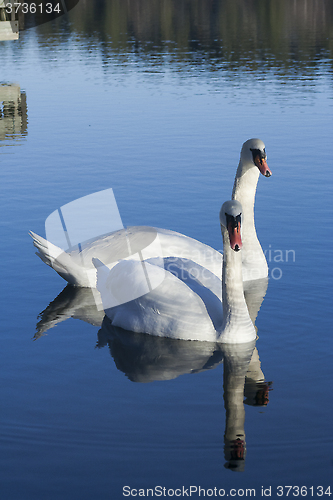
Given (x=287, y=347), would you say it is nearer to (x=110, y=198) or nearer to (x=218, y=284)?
(x=218, y=284)

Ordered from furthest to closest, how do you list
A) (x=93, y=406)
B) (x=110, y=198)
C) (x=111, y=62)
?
(x=111, y=62) < (x=110, y=198) < (x=93, y=406)

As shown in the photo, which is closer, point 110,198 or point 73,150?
point 110,198

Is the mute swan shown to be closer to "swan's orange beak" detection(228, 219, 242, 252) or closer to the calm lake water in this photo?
the calm lake water

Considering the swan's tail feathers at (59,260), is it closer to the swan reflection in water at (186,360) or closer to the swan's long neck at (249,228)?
the swan reflection in water at (186,360)

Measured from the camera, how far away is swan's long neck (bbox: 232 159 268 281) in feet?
39.9

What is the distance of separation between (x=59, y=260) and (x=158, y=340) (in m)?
2.33

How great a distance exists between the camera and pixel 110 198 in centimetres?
1686

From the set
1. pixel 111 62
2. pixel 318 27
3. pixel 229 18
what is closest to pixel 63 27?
pixel 229 18

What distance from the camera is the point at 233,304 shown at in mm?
9328

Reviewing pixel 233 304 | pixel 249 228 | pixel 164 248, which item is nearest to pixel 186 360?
pixel 233 304

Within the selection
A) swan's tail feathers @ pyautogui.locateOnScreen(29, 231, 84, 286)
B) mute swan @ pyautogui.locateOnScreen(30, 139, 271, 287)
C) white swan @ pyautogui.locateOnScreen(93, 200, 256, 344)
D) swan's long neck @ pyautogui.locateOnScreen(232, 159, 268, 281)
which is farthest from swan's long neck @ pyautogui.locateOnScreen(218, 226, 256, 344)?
swan's tail feathers @ pyautogui.locateOnScreen(29, 231, 84, 286)

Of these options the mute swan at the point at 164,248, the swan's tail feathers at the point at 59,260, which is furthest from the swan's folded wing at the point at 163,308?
the swan's tail feathers at the point at 59,260

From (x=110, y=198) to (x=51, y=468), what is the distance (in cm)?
1032

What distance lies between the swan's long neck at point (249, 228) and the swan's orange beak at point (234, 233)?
292 cm
